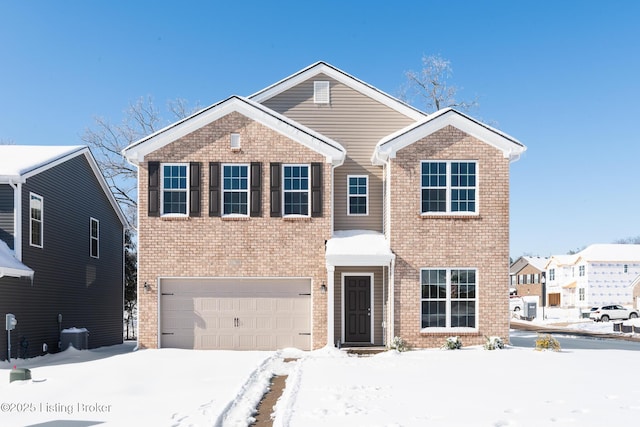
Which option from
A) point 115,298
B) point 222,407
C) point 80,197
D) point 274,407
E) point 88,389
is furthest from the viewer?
point 115,298

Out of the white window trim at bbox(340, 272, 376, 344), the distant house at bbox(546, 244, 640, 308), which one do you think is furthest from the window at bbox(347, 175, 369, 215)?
the distant house at bbox(546, 244, 640, 308)

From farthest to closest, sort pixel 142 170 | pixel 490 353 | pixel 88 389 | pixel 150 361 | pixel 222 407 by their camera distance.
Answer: pixel 142 170 → pixel 490 353 → pixel 150 361 → pixel 88 389 → pixel 222 407

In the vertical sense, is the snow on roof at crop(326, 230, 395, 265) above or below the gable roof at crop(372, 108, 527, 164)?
below

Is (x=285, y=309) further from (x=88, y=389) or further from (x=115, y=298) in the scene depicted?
(x=115, y=298)

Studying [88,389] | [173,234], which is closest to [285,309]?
[173,234]

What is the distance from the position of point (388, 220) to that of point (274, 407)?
10031 millimetres

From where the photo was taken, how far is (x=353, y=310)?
20.7 m

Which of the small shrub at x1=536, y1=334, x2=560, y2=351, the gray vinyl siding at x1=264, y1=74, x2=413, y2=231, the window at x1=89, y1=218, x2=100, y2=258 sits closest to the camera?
the small shrub at x1=536, y1=334, x2=560, y2=351

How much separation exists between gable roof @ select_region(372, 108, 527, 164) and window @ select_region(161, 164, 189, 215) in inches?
243

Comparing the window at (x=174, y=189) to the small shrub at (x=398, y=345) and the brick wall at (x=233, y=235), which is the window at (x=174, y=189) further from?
the small shrub at (x=398, y=345)

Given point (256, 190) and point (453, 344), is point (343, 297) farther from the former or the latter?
point (256, 190)

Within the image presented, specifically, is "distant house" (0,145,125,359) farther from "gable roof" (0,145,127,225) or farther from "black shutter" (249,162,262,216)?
"black shutter" (249,162,262,216)

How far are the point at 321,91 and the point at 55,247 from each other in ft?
34.5

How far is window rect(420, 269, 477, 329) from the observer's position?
19391 millimetres
